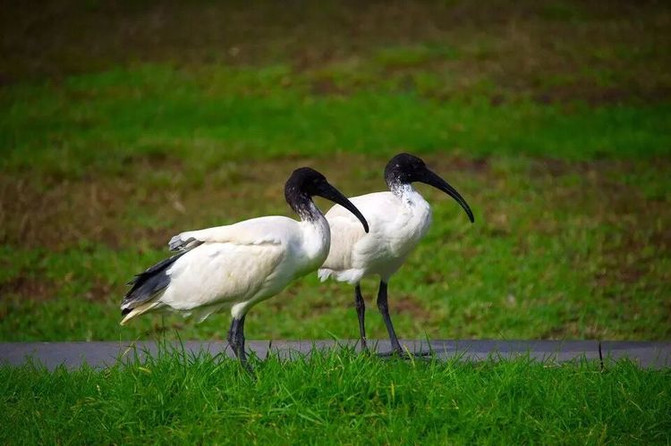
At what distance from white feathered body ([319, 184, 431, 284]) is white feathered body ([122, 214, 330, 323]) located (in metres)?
0.70

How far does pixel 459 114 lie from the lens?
14.6 meters

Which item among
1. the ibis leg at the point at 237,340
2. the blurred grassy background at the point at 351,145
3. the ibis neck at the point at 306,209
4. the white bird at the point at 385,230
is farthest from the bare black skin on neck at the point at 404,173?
the blurred grassy background at the point at 351,145

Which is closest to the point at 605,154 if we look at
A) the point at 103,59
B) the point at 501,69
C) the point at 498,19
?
the point at 501,69

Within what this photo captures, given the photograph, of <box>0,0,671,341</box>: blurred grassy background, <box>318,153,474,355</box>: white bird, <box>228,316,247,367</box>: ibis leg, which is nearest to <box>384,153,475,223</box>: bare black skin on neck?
<box>318,153,474,355</box>: white bird

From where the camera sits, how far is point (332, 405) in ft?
18.8

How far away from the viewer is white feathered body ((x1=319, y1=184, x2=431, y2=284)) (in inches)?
272

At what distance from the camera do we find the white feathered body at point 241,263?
6.13 metres

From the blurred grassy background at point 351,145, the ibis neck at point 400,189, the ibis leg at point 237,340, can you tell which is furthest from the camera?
the blurred grassy background at point 351,145

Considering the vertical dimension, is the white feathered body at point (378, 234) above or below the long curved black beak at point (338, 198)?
below

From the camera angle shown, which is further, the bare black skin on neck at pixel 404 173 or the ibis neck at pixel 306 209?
the bare black skin on neck at pixel 404 173

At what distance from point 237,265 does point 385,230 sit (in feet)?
3.62

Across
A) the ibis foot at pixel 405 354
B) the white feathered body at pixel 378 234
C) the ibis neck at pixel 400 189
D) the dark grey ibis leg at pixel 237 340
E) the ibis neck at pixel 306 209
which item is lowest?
the ibis foot at pixel 405 354

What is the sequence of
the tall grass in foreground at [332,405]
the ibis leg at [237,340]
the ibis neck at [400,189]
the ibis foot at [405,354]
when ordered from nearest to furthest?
the tall grass in foreground at [332,405] → the ibis leg at [237,340] → the ibis foot at [405,354] → the ibis neck at [400,189]

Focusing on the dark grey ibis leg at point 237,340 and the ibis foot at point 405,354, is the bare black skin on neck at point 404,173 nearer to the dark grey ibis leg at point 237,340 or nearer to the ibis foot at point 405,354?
the ibis foot at point 405,354
